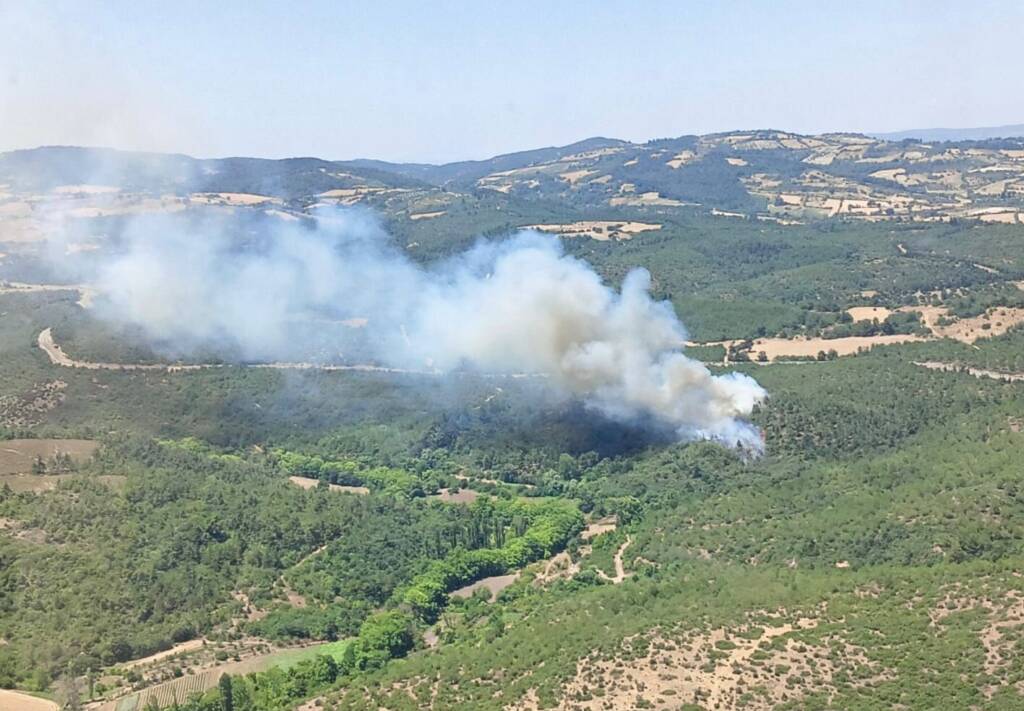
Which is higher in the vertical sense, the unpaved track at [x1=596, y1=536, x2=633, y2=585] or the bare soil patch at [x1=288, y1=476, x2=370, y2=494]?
the bare soil patch at [x1=288, y1=476, x2=370, y2=494]

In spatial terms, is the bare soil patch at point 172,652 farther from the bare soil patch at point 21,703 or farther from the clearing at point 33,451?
the clearing at point 33,451

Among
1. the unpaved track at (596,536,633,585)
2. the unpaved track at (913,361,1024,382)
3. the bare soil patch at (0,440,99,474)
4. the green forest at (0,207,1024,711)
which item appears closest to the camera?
the green forest at (0,207,1024,711)

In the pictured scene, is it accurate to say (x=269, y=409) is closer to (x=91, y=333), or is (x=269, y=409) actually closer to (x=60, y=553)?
(x=91, y=333)

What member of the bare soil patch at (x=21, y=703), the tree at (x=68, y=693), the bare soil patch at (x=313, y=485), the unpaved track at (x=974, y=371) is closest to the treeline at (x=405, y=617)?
the tree at (x=68, y=693)

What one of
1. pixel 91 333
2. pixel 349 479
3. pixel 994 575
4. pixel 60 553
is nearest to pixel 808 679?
pixel 994 575

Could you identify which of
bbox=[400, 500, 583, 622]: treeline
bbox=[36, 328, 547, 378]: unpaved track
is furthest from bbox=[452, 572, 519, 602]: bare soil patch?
bbox=[36, 328, 547, 378]: unpaved track

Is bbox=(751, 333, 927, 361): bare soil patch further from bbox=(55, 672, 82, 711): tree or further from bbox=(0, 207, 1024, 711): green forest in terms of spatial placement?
bbox=(55, 672, 82, 711): tree

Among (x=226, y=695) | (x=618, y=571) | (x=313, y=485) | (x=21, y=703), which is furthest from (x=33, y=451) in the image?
(x=618, y=571)

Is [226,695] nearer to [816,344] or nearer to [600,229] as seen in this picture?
[816,344]
